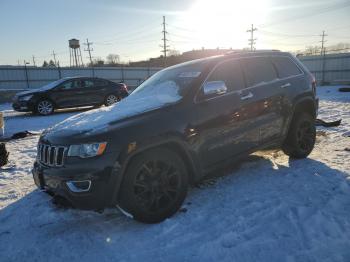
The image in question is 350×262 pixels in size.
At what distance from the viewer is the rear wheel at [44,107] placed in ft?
45.7

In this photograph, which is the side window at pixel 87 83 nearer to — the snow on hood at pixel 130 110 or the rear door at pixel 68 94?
the rear door at pixel 68 94

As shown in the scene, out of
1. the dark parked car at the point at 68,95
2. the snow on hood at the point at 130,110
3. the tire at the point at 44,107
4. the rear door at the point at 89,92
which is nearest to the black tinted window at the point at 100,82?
the dark parked car at the point at 68,95

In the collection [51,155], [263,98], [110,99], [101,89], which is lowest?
[110,99]

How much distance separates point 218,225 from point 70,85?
41.5ft

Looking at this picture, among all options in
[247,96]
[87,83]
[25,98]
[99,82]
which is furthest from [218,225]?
[99,82]

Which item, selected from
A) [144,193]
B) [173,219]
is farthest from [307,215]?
[144,193]

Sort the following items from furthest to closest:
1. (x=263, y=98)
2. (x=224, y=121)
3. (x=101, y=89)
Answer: (x=101, y=89) < (x=263, y=98) < (x=224, y=121)

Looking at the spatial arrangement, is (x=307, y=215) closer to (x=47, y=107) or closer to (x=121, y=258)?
(x=121, y=258)

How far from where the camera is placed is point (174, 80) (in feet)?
15.0

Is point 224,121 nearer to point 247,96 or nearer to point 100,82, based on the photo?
point 247,96

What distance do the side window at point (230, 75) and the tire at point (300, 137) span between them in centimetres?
140

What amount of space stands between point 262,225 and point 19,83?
27.5m

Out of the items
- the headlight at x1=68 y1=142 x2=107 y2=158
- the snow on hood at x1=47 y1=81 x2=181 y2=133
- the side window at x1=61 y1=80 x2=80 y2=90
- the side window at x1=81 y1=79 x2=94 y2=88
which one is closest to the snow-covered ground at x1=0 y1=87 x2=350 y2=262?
the headlight at x1=68 y1=142 x2=107 y2=158

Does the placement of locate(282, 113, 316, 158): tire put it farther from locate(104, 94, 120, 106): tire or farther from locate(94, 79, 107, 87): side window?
locate(94, 79, 107, 87): side window
